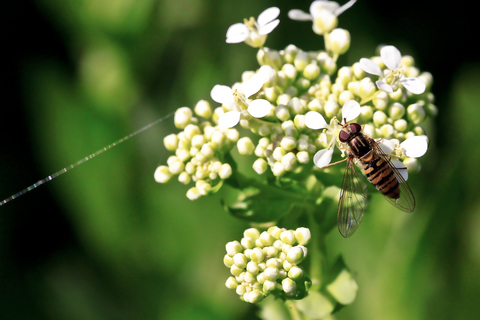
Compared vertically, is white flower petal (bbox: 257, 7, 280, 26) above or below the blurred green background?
above

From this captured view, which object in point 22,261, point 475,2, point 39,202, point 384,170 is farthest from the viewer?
point 475,2

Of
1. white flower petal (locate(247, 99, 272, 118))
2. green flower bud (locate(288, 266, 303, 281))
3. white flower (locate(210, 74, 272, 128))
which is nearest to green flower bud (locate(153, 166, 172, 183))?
white flower (locate(210, 74, 272, 128))

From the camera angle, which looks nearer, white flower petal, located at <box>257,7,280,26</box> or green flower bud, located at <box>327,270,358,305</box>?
green flower bud, located at <box>327,270,358,305</box>

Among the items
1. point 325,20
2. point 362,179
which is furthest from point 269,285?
point 325,20

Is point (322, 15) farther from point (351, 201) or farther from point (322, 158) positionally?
point (351, 201)

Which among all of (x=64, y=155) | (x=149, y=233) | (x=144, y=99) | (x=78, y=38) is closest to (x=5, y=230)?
(x=64, y=155)

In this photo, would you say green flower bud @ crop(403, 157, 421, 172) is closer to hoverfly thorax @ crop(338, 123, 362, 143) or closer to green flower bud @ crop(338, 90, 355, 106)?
hoverfly thorax @ crop(338, 123, 362, 143)

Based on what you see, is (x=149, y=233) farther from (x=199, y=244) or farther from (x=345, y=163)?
(x=345, y=163)
